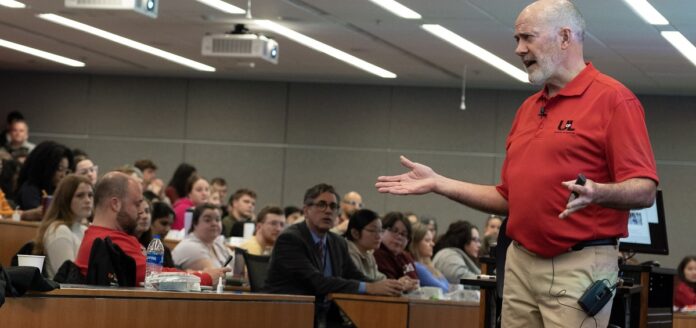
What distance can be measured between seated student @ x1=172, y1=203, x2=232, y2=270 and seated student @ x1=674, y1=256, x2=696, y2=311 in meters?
3.97

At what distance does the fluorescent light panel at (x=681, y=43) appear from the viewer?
936 centimetres

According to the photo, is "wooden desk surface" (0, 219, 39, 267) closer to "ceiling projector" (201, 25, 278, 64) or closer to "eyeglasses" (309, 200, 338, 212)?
"eyeglasses" (309, 200, 338, 212)

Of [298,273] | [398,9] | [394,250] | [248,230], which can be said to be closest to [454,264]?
[394,250]

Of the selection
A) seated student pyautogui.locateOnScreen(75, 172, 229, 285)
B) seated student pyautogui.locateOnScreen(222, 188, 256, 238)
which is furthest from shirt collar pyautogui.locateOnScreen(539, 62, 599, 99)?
seated student pyautogui.locateOnScreen(222, 188, 256, 238)

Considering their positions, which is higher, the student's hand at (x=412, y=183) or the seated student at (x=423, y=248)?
the student's hand at (x=412, y=183)

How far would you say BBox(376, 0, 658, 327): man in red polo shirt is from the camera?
10.1 feet

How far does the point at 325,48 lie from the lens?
11555 millimetres

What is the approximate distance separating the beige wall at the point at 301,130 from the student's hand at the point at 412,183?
10.8m

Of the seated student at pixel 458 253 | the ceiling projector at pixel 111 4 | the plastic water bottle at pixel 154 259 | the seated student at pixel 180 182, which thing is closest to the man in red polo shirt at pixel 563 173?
the plastic water bottle at pixel 154 259

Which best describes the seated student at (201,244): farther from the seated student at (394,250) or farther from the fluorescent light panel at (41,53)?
the fluorescent light panel at (41,53)

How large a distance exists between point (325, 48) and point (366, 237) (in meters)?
4.20

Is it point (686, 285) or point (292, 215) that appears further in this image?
point (292, 215)

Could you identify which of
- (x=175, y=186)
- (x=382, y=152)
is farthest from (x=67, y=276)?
(x=382, y=152)

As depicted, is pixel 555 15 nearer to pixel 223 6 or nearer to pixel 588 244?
pixel 588 244
